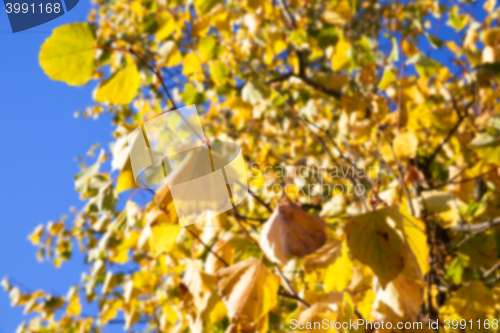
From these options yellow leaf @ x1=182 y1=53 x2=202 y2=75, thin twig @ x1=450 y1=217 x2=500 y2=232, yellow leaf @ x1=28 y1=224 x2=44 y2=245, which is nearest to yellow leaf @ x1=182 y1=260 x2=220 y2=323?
thin twig @ x1=450 y1=217 x2=500 y2=232

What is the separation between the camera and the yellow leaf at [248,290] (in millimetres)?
621

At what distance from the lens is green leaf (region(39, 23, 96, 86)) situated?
62 cm

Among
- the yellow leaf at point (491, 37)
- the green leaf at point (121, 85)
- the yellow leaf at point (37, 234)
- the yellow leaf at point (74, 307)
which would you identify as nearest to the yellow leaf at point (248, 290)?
the green leaf at point (121, 85)

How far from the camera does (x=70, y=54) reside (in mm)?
654

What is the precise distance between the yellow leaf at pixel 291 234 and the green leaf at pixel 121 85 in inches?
16.2

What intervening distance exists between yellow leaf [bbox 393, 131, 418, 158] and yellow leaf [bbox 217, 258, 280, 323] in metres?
0.66

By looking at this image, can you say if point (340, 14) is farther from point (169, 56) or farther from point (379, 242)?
point (379, 242)

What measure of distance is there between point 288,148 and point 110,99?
180 centimetres

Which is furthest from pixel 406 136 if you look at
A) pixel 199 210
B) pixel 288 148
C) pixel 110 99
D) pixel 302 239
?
pixel 288 148

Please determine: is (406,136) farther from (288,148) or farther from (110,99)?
(288,148)

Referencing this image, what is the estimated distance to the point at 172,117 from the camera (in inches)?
33.7

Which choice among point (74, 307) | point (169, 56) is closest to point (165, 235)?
point (169, 56)

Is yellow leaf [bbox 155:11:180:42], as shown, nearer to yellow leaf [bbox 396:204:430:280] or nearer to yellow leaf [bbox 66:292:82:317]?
yellow leaf [bbox 396:204:430:280]

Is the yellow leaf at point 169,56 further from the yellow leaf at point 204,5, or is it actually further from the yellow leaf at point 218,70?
the yellow leaf at point 218,70
